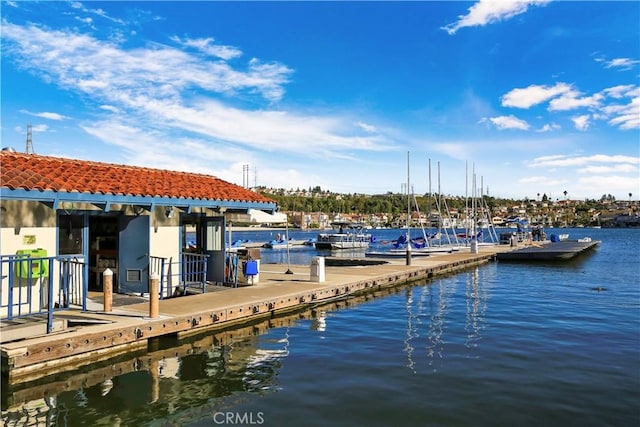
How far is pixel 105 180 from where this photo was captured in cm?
1377

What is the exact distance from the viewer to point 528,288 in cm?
2408

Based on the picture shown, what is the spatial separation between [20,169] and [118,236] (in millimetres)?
3460

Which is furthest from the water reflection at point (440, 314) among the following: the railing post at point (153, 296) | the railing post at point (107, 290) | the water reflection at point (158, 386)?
the railing post at point (107, 290)

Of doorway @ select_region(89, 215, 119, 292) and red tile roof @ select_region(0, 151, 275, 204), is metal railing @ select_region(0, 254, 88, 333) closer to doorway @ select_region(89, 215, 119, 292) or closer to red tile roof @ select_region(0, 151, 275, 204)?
red tile roof @ select_region(0, 151, 275, 204)

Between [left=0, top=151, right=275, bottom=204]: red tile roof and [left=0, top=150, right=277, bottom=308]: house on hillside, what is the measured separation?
25mm

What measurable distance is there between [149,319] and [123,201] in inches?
138

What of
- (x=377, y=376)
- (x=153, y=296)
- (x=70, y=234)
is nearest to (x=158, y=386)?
(x=153, y=296)

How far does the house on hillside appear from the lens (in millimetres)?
11164

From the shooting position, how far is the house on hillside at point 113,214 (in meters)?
11.2

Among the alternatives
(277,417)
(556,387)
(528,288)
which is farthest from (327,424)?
(528,288)

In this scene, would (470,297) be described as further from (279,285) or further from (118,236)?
(118,236)

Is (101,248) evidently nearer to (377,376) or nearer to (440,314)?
(377,376)

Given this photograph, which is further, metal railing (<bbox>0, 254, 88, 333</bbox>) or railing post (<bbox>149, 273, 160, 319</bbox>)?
railing post (<bbox>149, 273, 160, 319</bbox>)

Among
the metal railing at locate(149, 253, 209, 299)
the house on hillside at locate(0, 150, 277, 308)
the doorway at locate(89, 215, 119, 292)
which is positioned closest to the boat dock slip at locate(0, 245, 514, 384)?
the metal railing at locate(149, 253, 209, 299)
